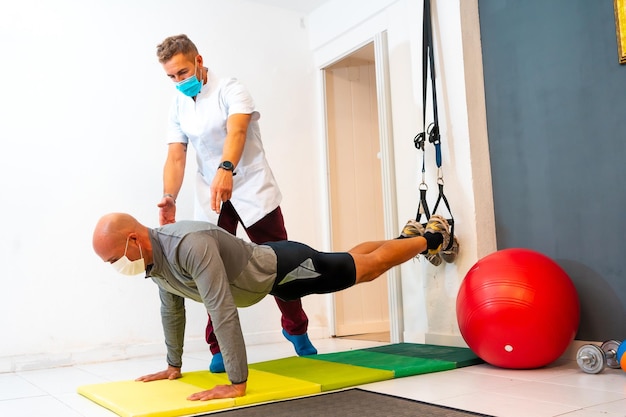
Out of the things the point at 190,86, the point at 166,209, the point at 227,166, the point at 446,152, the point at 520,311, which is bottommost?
the point at 520,311

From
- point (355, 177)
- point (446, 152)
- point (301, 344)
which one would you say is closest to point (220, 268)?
point (301, 344)

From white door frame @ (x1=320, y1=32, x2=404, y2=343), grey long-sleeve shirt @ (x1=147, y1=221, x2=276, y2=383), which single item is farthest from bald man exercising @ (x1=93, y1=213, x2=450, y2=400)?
white door frame @ (x1=320, y1=32, x2=404, y2=343)

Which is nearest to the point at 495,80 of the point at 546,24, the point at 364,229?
the point at 546,24

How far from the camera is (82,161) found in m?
4.10

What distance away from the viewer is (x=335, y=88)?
5.23 meters

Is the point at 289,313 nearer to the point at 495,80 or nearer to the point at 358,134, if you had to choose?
the point at 495,80

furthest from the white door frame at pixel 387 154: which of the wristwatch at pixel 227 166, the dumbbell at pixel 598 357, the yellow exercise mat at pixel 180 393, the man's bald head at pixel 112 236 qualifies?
the man's bald head at pixel 112 236

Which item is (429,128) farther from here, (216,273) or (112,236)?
(112,236)

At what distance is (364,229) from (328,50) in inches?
61.0

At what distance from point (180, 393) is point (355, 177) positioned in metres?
3.03

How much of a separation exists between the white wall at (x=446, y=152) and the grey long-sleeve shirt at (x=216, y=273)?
56.2 inches

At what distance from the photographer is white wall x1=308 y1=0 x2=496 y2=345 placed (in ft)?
11.5

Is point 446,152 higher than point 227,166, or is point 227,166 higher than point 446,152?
point 446,152

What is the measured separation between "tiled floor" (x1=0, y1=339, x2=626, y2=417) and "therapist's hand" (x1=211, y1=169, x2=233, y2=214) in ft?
3.22
